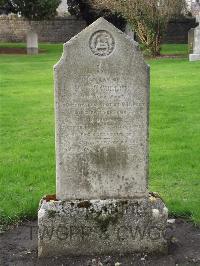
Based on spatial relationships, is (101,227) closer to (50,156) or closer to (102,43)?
(102,43)

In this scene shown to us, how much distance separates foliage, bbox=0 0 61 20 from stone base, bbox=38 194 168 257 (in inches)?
981

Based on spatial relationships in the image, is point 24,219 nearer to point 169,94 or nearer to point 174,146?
point 174,146

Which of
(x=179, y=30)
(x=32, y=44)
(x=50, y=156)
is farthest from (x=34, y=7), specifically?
(x=50, y=156)

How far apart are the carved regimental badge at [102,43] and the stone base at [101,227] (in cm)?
135

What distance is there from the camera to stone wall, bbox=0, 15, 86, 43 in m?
40.5

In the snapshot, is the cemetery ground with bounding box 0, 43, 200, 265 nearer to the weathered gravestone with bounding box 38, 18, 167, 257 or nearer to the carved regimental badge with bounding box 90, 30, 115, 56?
the weathered gravestone with bounding box 38, 18, 167, 257

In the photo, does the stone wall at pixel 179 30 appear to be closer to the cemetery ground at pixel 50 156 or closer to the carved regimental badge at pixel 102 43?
the cemetery ground at pixel 50 156

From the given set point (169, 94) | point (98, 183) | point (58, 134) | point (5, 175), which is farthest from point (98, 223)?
point (169, 94)

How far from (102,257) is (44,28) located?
121ft

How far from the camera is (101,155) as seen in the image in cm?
511

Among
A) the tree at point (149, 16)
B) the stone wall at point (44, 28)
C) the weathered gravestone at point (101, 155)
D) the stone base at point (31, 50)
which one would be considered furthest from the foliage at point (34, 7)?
the weathered gravestone at point (101, 155)

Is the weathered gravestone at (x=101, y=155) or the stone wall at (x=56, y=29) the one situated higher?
the stone wall at (x=56, y=29)

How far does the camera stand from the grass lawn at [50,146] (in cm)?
641

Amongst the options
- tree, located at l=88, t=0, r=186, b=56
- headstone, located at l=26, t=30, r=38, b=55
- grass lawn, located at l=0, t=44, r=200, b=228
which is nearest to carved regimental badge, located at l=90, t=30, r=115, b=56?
grass lawn, located at l=0, t=44, r=200, b=228
